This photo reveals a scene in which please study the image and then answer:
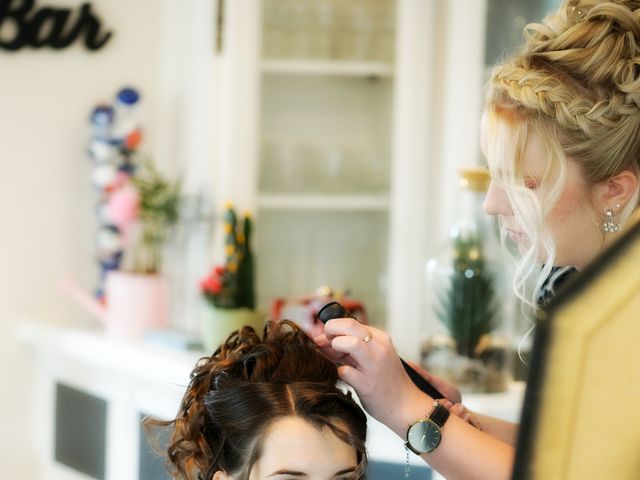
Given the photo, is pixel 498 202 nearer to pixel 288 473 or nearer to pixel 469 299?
pixel 288 473

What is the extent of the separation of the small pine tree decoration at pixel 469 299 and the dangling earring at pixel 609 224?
1.03 meters

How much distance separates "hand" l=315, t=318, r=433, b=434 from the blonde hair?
0.22m

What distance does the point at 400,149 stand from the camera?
276 centimetres

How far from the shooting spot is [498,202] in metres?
1.18

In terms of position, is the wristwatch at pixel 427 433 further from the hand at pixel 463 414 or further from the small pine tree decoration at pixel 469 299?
the small pine tree decoration at pixel 469 299

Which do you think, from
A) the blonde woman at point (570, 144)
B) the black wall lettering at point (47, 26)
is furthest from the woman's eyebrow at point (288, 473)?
the black wall lettering at point (47, 26)

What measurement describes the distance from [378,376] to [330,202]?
70.6 inches

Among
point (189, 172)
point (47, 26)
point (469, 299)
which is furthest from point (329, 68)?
point (469, 299)

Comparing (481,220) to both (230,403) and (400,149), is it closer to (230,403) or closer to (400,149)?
(400,149)

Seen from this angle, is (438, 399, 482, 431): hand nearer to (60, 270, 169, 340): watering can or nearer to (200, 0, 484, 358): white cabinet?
A: (200, 0, 484, 358): white cabinet

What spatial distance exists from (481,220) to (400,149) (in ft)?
1.77

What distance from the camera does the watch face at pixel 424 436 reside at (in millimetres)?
1059

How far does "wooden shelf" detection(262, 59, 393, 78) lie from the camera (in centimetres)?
280

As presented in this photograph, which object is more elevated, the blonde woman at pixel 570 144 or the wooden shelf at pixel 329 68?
the wooden shelf at pixel 329 68
